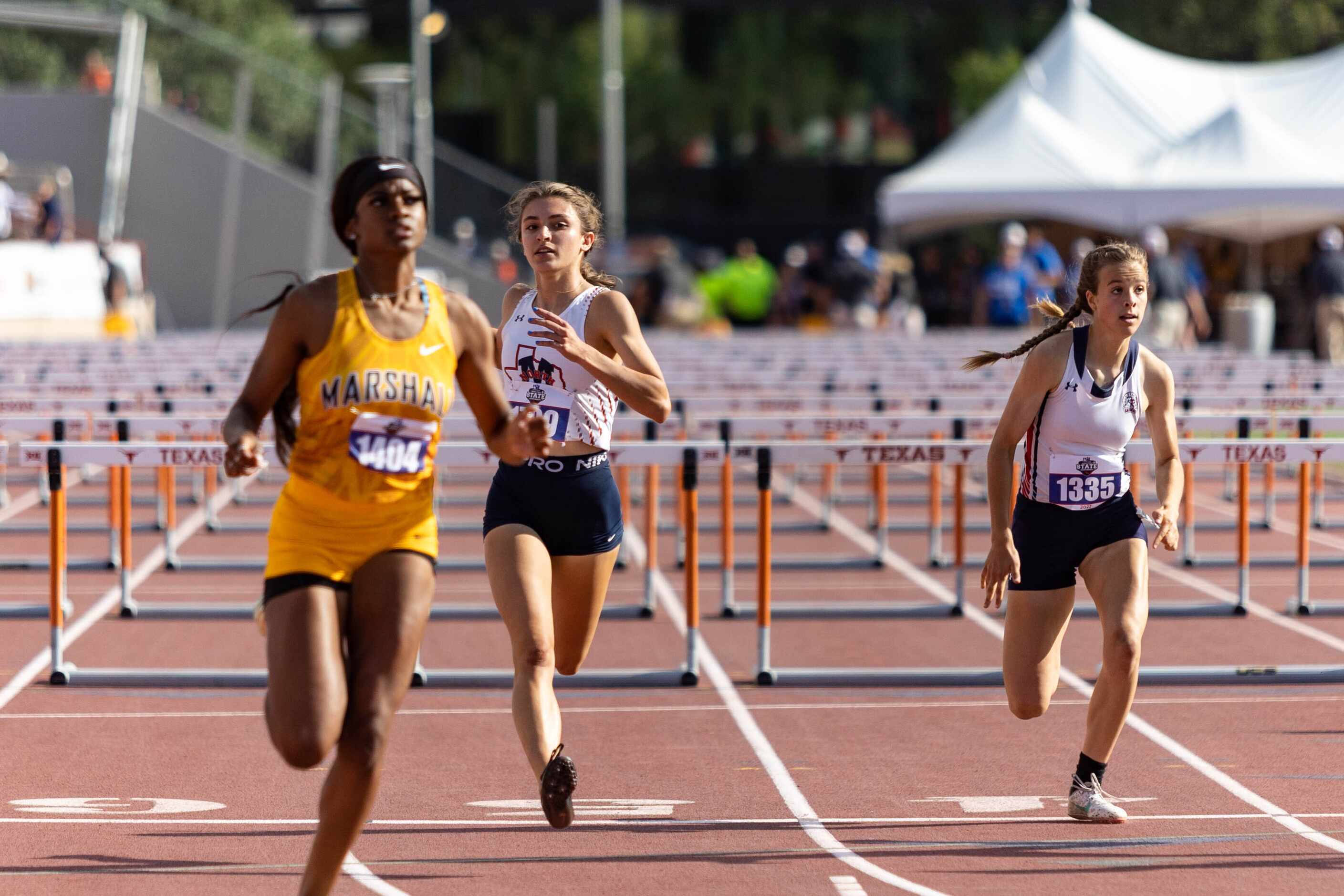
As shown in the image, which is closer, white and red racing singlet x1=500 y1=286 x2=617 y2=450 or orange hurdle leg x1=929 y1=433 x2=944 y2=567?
white and red racing singlet x1=500 y1=286 x2=617 y2=450

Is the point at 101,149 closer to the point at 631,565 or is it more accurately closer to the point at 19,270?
the point at 19,270

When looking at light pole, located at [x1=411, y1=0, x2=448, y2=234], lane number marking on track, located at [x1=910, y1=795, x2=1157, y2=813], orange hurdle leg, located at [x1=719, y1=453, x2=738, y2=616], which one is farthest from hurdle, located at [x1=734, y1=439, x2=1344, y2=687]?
light pole, located at [x1=411, y1=0, x2=448, y2=234]

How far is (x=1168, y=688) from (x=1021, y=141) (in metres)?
21.6

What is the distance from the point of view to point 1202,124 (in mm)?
31328

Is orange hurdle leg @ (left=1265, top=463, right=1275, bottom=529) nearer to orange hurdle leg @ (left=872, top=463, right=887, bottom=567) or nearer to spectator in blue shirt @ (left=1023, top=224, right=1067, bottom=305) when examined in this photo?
orange hurdle leg @ (left=872, top=463, right=887, bottom=567)

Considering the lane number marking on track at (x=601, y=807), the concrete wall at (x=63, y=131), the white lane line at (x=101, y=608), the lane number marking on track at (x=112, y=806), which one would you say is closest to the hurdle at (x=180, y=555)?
the white lane line at (x=101, y=608)

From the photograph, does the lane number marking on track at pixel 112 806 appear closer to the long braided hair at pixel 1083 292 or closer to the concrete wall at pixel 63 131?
the long braided hair at pixel 1083 292

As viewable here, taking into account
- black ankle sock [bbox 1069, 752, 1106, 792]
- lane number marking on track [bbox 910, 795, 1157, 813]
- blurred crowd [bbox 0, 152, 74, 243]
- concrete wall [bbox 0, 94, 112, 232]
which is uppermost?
concrete wall [bbox 0, 94, 112, 232]

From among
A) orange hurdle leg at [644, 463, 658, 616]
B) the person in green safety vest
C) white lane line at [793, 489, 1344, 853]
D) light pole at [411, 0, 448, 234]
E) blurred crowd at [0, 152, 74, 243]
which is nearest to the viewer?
white lane line at [793, 489, 1344, 853]

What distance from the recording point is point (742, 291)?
Result: 1400 inches

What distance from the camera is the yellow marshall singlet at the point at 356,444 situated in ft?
16.3

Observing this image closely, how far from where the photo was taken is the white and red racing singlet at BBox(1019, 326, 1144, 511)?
6617mm

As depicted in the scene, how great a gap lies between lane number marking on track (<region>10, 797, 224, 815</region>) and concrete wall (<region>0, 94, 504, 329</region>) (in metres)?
31.4

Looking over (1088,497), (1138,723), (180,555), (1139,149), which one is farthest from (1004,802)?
(1139,149)
